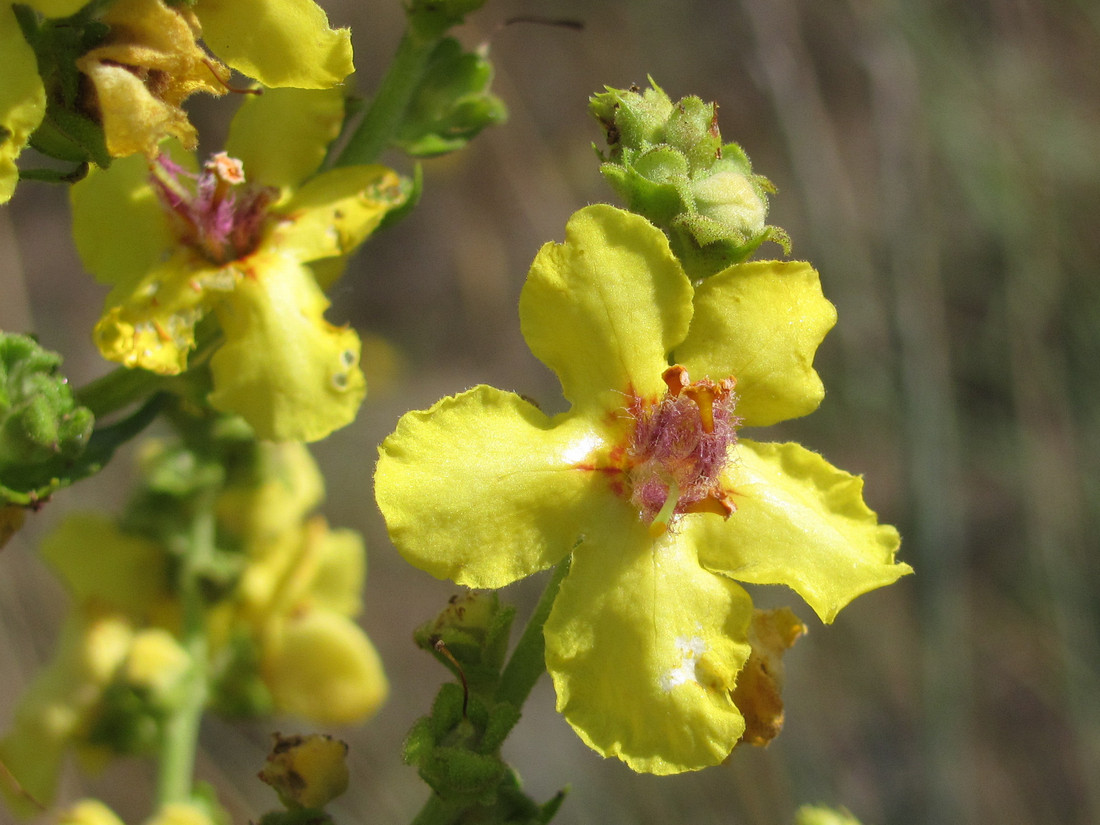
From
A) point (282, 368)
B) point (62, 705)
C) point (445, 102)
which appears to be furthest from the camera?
point (62, 705)

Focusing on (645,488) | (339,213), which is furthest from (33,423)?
(645,488)

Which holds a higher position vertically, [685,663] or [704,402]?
[704,402]

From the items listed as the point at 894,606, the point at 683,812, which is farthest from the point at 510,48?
the point at 683,812

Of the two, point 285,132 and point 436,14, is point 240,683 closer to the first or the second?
point 285,132

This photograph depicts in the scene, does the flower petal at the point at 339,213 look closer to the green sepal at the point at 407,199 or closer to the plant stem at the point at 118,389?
the green sepal at the point at 407,199

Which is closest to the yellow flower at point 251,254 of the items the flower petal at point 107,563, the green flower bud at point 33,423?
the green flower bud at point 33,423

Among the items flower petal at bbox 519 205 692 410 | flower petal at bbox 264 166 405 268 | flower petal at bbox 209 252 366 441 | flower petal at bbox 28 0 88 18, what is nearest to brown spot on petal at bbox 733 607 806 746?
flower petal at bbox 519 205 692 410
